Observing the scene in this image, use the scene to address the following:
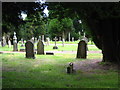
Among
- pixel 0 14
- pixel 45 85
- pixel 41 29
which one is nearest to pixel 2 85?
pixel 45 85

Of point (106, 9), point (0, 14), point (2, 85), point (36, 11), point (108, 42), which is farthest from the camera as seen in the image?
point (108, 42)

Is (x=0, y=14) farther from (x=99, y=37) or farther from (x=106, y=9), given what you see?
(x=99, y=37)

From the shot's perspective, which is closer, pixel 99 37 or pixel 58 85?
pixel 58 85

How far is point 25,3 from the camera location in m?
7.92

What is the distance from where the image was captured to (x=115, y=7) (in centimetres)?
1064

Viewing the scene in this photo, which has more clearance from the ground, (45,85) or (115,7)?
(115,7)

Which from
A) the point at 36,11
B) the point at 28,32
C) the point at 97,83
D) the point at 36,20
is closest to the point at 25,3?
the point at 36,11

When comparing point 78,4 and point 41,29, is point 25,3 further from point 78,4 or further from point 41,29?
point 41,29

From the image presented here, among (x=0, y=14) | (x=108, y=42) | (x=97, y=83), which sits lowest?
(x=97, y=83)

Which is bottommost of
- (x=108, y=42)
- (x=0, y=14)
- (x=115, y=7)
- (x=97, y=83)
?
(x=97, y=83)

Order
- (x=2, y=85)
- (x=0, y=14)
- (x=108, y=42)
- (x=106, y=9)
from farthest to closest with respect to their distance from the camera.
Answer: (x=108, y=42) → (x=106, y=9) → (x=0, y=14) → (x=2, y=85)

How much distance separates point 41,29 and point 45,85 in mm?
60737

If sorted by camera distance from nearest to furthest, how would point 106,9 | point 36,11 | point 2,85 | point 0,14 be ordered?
point 2,85
point 0,14
point 36,11
point 106,9

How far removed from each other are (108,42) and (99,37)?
0.93 meters
